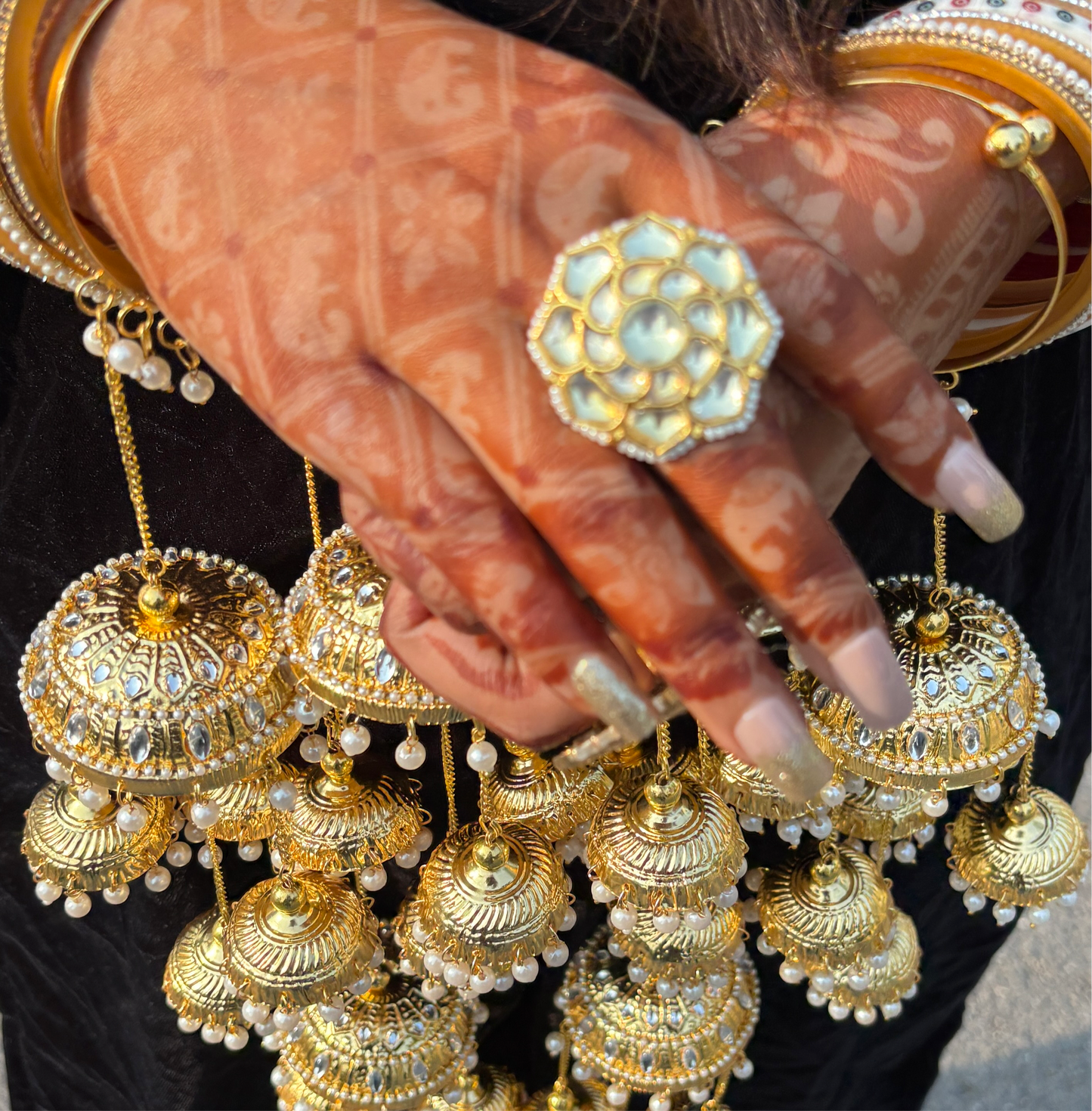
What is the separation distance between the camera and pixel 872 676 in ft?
1.32

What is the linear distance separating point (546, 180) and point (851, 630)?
204 mm

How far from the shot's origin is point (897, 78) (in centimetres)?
49

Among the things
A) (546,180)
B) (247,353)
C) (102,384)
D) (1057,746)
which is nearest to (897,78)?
(546,180)

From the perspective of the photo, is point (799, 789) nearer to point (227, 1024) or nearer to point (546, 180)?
point (546, 180)

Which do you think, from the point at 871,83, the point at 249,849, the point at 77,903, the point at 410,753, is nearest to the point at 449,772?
the point at 410,753

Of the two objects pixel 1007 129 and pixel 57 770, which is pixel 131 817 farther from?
pixel 1007 129

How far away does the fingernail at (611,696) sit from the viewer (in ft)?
1.28

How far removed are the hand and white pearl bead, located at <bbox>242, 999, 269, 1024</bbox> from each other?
0.57 metres

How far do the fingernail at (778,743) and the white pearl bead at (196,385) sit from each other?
32cm

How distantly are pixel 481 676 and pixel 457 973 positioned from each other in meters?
0.39

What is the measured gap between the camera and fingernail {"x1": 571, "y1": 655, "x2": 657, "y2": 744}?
15.4 inches

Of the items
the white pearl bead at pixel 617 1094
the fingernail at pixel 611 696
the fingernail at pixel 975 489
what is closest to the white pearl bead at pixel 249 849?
the white pearl bead at pixel 617 1094

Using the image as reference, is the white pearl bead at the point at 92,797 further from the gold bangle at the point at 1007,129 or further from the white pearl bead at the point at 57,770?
the gold bangle at the point at 1007,129

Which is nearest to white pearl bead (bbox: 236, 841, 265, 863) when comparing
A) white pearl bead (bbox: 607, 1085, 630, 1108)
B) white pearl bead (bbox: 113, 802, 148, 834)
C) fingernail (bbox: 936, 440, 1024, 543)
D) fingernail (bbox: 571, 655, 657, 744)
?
white pearl bead (bbox: 113, 802, 148, 834)
